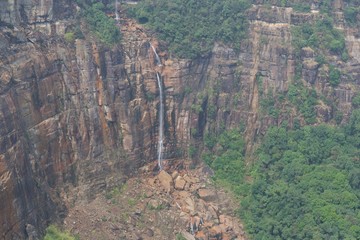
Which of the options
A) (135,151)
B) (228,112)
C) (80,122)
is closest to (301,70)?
(228,112)

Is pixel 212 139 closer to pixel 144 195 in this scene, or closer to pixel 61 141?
pixel 144 195

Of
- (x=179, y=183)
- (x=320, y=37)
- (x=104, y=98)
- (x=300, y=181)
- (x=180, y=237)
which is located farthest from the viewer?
(x=320, y=37)

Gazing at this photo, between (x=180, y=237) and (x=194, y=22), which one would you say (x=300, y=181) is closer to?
(x=180, y=237)

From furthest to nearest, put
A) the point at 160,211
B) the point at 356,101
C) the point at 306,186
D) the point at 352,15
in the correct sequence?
the point at 352,15
the point at 356,101
the point at 306,186
the point at 160,211

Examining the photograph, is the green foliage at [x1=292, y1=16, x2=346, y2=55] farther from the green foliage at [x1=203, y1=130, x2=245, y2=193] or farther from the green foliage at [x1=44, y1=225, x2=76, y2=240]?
the green foliage at [x1=44, y1=225, x2=76, y2=240]

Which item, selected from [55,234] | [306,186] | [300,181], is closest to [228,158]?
[300,181]

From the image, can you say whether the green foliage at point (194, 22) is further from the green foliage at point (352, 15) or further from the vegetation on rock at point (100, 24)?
the green foliage at point (352, 15)
